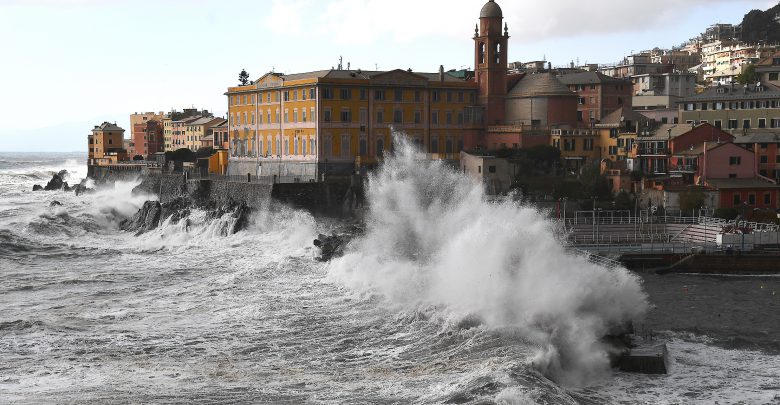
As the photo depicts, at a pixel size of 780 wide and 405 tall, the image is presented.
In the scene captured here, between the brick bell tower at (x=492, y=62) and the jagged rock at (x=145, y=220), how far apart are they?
24.3m

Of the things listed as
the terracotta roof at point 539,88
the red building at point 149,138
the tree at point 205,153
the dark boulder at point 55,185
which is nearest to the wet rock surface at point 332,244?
the terracotta roof at point 539,88

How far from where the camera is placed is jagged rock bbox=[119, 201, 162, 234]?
195ft

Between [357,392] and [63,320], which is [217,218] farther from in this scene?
[357,392]

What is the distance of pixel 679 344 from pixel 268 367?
39.0 ft

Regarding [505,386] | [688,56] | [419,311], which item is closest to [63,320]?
[419,311]

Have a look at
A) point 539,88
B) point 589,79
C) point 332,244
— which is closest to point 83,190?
point 539,88

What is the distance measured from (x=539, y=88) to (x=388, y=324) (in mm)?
43737

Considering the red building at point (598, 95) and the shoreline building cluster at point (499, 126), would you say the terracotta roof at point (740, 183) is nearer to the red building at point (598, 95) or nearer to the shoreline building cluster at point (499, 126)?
the shoreline building cluster at point (499, 126)

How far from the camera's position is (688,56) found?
156000 millimetres

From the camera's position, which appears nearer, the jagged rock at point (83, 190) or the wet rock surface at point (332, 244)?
the wet rock surface at point (332, 244)

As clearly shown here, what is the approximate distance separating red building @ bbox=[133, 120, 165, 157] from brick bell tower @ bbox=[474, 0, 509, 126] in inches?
2693

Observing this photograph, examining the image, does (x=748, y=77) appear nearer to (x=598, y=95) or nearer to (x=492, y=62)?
(x=598, y=95)

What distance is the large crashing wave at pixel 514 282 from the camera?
26.2 m

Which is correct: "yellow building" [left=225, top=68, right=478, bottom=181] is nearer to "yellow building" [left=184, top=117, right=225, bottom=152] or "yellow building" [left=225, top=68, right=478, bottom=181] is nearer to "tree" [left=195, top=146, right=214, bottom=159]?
"tree" [left=195, top=146, right=214, bottom=159]
